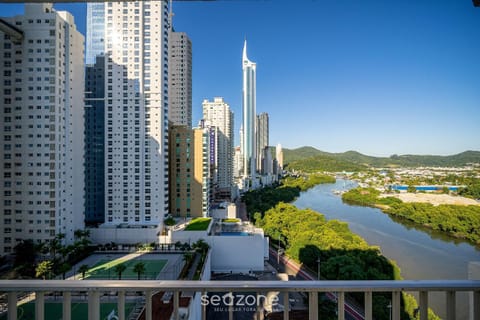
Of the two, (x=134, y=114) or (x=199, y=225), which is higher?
(x=134, y=114)

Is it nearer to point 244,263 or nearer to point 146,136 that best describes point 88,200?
point 146,136

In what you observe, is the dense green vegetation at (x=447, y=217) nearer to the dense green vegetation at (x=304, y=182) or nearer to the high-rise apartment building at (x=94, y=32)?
the dense green vegetation at (x=304, y=182)

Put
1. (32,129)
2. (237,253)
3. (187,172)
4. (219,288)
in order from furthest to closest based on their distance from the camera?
1. (187,172)
2. (237,253)
3. (32,129)
4. (219,288)

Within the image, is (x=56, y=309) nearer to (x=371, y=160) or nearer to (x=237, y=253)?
→ (x=237, y=253)

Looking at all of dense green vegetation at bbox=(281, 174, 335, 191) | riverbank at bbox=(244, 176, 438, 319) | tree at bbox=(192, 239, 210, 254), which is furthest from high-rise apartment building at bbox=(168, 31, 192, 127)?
dense green vegetation at bbox=(281, 174, 335, 191)

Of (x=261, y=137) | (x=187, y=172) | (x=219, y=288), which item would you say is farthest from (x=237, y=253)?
(x=261, y=137)

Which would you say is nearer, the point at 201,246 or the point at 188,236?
the point at 201,246
